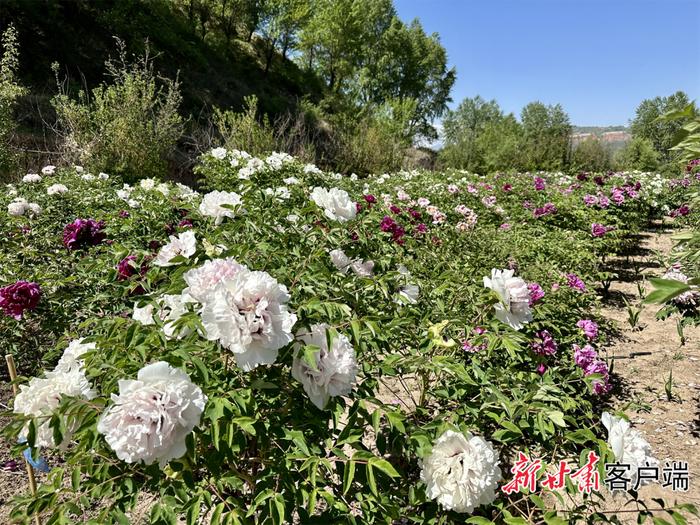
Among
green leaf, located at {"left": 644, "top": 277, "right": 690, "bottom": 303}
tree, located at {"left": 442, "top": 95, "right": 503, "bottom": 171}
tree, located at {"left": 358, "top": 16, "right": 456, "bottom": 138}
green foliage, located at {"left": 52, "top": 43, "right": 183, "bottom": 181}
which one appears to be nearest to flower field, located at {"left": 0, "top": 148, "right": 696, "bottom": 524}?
green leaf, located at {"left": 644, "top": 277, "right": 690, "bottom": 303}

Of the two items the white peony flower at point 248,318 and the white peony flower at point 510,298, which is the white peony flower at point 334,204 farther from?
the white peony flower at point 248,318

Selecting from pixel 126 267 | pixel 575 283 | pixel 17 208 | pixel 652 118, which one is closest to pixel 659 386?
pixel 575 283

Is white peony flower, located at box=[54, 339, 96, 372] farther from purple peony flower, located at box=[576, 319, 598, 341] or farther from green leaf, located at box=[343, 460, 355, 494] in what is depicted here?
purple peony flower, located at box=[576, 319, 598, 341]

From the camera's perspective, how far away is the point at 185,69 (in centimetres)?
1798

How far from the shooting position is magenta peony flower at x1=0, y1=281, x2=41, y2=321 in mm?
1704

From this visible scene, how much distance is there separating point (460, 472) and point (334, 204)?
94cm

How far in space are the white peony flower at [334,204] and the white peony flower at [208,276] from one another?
637mm

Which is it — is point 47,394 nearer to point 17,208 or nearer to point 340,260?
point 340,260

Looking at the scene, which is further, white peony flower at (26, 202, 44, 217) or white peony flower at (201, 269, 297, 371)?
white peony flower at (26, 202, 44, 217)

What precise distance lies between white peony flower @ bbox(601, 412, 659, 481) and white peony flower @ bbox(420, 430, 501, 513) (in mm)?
293

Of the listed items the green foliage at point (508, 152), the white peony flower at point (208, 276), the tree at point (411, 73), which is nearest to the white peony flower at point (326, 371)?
the white peony flower at point (208, 276)

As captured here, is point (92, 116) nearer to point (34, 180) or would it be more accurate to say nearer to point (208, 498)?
point (34, 180)

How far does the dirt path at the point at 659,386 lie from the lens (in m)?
2.46

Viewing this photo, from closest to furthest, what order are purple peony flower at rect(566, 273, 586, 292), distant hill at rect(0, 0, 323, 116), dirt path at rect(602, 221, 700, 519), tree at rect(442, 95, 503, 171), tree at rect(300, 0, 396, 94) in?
dirt path at rect(602, 221, 700, 519), purple peony flower at rect(566, 273, 586, 292), distant hill at rect(0, 0, 323, 116), tree at rect(300, 0, 396, 94), tree at rect(442, 95, 503, 171)
